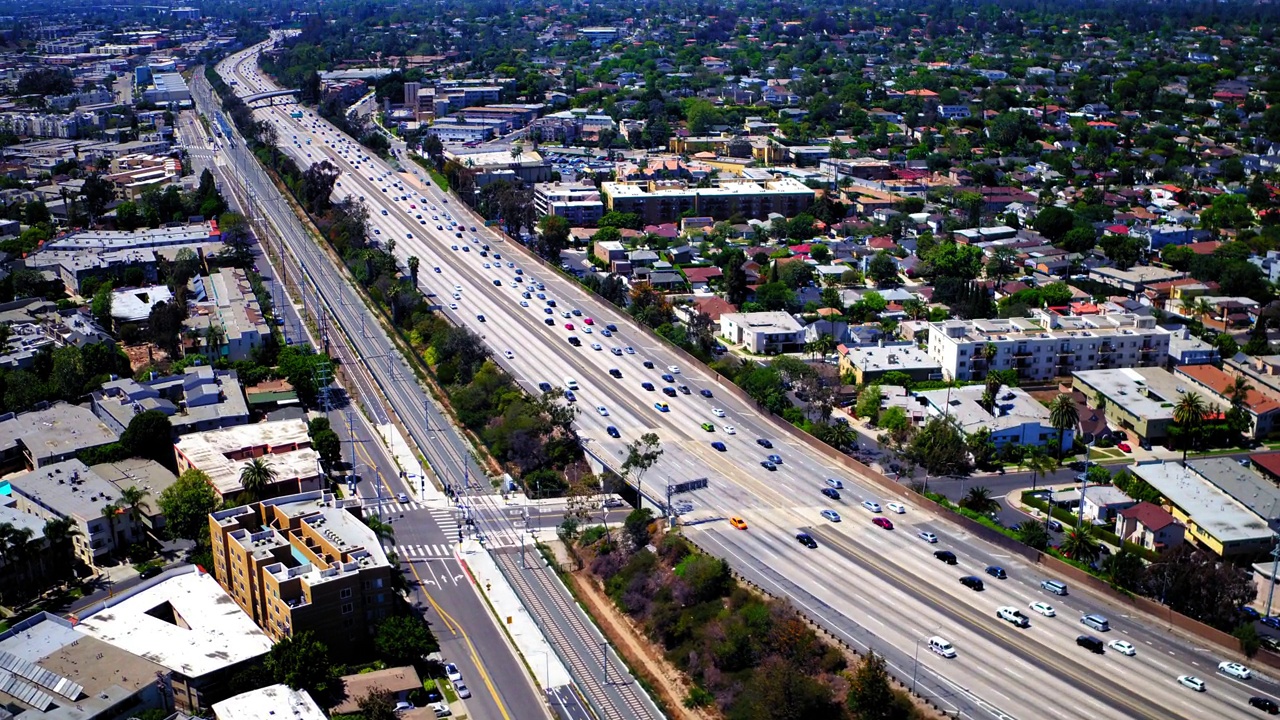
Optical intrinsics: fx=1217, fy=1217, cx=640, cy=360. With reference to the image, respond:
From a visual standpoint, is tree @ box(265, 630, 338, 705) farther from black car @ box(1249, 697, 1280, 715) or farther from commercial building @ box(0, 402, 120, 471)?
black car @ box(1249, 697, 1280, 715)

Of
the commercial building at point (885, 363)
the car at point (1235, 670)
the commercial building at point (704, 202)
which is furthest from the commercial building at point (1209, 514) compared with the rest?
the commercial building at point (704, 202)

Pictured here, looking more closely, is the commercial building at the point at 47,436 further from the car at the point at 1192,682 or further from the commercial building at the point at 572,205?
the commercial building at the point at 572,205

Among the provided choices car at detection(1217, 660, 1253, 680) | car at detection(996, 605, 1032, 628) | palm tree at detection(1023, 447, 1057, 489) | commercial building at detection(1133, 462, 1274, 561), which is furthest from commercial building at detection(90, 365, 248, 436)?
car at detection(1217, 660, 1253, 680)

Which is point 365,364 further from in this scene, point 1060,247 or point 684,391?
point 1060,247

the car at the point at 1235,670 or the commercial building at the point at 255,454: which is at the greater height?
the commercial building at the point at 255,454

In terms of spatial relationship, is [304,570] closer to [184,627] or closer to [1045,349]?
[184,627]

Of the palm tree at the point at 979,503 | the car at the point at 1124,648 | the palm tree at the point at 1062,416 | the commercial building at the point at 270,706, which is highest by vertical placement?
the palm tree at the point at 1062,416

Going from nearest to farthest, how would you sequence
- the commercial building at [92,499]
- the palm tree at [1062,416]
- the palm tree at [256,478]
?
Result: 1. the commercial building at [92,499]
2. the palm tree at [256,478]
3. the palm tree at [1062,416]

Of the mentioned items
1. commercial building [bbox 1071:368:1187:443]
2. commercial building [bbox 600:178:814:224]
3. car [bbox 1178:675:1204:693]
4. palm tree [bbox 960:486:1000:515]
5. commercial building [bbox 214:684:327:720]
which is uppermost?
commercial building [bbox 600:178:814:224]

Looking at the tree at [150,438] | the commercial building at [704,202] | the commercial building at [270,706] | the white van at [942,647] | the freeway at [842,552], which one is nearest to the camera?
the commercial building at [270,706]
